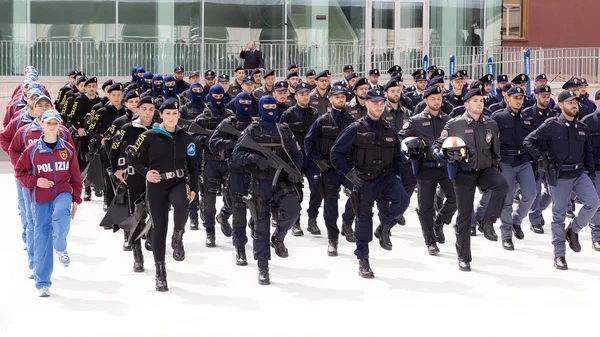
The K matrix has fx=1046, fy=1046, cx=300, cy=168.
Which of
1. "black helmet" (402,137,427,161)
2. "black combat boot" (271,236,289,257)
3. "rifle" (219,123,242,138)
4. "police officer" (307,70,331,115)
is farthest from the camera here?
"police officer" (307,70,331,115)

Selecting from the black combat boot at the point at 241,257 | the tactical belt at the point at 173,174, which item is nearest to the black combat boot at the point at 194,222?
the black combat boot at the point at 241,257

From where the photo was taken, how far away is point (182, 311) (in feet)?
31.6

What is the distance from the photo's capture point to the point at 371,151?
11438mm

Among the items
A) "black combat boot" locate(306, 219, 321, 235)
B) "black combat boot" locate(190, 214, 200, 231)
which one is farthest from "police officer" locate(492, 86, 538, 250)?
"black combat boot" locate(190, 214, 200, 231)

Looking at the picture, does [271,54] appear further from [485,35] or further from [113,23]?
[485,35]

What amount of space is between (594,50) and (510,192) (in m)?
15.1

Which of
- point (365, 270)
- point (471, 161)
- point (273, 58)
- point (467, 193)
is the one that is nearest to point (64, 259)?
point (365, 270)

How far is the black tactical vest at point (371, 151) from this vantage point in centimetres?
1145

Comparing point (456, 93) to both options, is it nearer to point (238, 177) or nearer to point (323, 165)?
point (323, 165)

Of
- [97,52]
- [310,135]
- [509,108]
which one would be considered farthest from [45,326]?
[97,52]

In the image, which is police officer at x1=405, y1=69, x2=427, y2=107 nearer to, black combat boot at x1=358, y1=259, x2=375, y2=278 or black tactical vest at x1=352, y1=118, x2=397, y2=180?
black tactical vest at x1=352, y1=118, x2=397, y2=180

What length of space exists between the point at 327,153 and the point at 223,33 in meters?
16.8

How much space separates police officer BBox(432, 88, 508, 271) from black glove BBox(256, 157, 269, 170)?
2010 millimetres

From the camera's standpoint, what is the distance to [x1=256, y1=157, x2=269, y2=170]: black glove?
1123 centimetres
